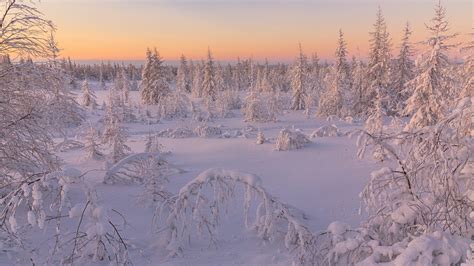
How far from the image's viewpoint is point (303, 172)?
15.3 meters

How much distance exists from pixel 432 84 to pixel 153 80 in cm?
3855

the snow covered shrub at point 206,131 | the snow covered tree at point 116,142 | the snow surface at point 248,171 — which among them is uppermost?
the snow covered tree at point 116,142

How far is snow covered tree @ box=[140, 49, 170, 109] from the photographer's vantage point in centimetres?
5025

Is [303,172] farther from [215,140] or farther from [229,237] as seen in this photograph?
[215,140]

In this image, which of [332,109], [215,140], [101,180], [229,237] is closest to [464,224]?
[229,237]

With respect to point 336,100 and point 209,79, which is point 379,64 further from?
point 209,79

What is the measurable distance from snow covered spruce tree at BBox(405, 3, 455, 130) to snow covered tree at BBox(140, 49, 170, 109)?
35412 millimetres

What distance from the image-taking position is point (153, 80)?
2002 inches

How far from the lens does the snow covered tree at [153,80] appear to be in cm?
5025

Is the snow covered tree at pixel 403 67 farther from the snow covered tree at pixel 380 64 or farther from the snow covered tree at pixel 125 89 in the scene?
the snow covered tree at pixel 125 89

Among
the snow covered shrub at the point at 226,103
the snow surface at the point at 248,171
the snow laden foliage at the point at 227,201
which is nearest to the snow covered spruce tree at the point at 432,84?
the snow surface at the point at 248,171

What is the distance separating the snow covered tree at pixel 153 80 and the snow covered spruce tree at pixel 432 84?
35.4m

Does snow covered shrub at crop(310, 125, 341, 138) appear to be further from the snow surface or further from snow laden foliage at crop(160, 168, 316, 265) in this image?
snow laden foliage at crop(160, 168, 316, 265)

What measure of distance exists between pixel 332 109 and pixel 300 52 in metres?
11.0
